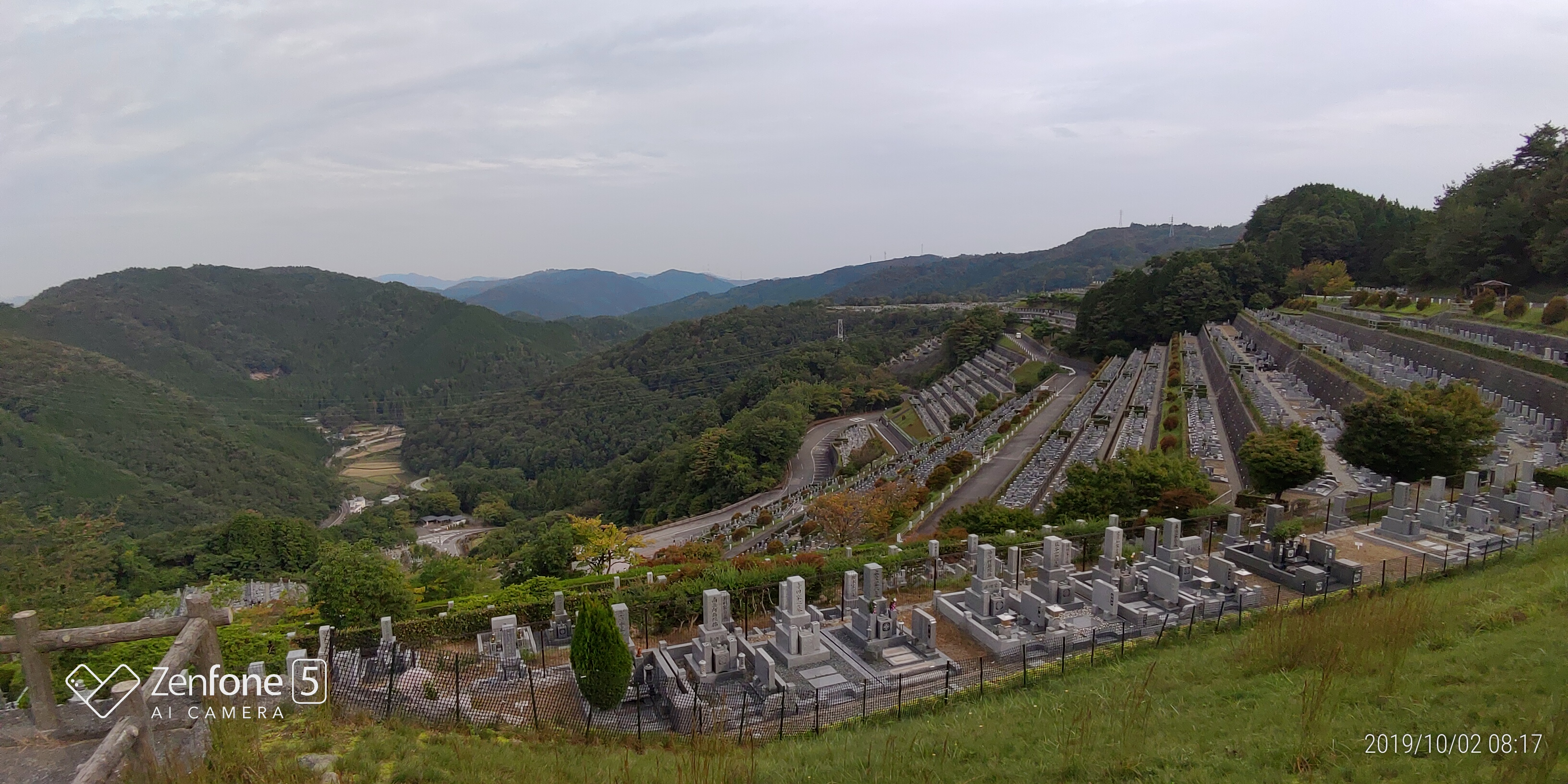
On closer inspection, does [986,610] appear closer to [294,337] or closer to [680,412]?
[680,412]

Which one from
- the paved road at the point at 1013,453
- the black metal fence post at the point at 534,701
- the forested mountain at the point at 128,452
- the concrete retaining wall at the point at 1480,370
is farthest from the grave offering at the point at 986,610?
the forested mountain at the point at 128,452

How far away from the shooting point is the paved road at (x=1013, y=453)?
26719 millimetres

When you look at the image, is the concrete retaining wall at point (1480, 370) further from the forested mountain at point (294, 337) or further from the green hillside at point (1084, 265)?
the forested mountain at point (294, 337)

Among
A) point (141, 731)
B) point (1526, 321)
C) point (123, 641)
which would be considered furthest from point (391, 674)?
point (1526, 321)

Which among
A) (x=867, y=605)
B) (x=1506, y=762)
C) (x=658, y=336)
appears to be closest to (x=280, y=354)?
(x=658, y=336)

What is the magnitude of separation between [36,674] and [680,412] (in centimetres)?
8195

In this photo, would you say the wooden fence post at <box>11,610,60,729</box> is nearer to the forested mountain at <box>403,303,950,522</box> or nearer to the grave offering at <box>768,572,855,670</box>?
the grave offering at <box>768,572,855,670</box>

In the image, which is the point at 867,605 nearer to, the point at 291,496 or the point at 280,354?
the point at 291,496

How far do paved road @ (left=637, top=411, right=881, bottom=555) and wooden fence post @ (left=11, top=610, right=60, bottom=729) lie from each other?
28.4 meters

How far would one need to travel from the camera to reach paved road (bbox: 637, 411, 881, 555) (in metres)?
37.8

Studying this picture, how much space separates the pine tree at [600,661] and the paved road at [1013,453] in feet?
48.7

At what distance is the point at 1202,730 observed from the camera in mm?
6953

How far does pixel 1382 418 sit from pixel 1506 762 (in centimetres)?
1591
